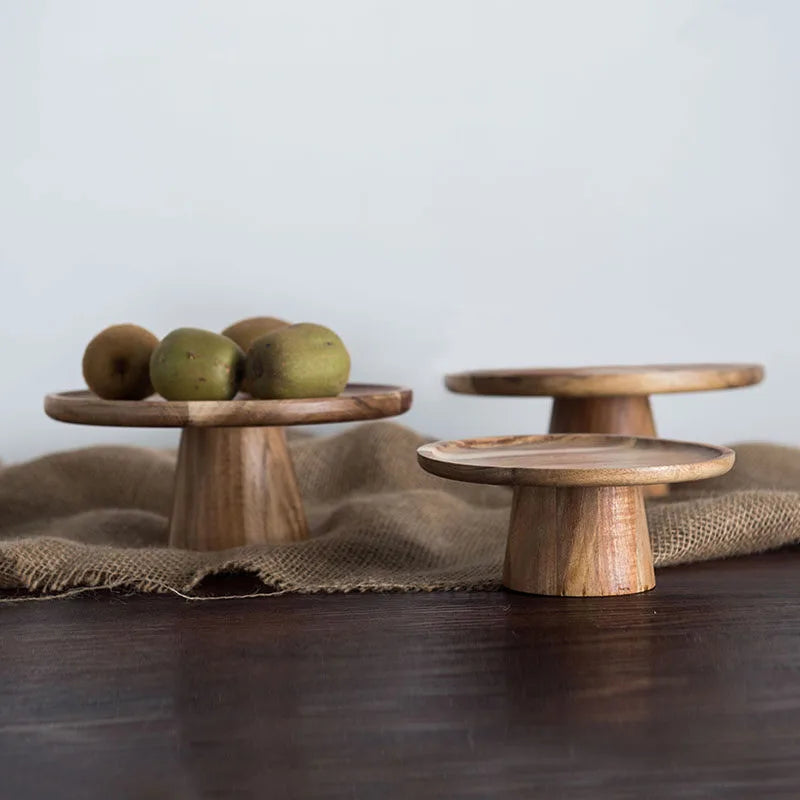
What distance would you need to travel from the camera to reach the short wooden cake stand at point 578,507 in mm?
708

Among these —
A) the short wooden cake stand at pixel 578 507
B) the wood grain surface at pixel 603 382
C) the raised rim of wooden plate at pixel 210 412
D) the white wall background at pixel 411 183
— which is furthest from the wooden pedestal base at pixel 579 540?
the white wall background at pixel 411 183

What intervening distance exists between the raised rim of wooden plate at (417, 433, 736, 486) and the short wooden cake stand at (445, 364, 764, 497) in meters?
0.19

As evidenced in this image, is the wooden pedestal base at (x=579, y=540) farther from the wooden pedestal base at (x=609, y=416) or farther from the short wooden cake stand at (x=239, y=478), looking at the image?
the wooden pedestal base at (x=609, y=416)

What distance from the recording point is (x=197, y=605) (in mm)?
791

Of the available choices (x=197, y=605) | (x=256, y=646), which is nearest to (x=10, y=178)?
(x=197, y=605)

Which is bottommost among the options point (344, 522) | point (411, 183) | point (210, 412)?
point (344, 522)

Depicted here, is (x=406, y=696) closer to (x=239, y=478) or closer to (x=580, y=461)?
(x=580, y=461)

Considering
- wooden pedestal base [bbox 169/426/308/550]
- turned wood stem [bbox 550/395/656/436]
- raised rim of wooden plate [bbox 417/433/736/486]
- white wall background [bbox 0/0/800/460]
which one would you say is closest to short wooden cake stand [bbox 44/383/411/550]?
wooden pedestal base [bbox 169/426/308/550]

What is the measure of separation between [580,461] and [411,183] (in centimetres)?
77

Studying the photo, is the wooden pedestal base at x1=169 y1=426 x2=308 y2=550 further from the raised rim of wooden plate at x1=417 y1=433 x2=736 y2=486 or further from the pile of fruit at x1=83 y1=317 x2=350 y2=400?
the raised rim of wooden plate at x1=417 y1=433 x2=736 y2=486

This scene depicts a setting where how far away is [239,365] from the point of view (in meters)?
0.91

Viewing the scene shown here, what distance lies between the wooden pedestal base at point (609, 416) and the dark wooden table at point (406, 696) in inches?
12.0

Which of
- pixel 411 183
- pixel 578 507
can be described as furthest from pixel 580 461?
pixel 411 183

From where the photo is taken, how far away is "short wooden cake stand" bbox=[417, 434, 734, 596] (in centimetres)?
71
